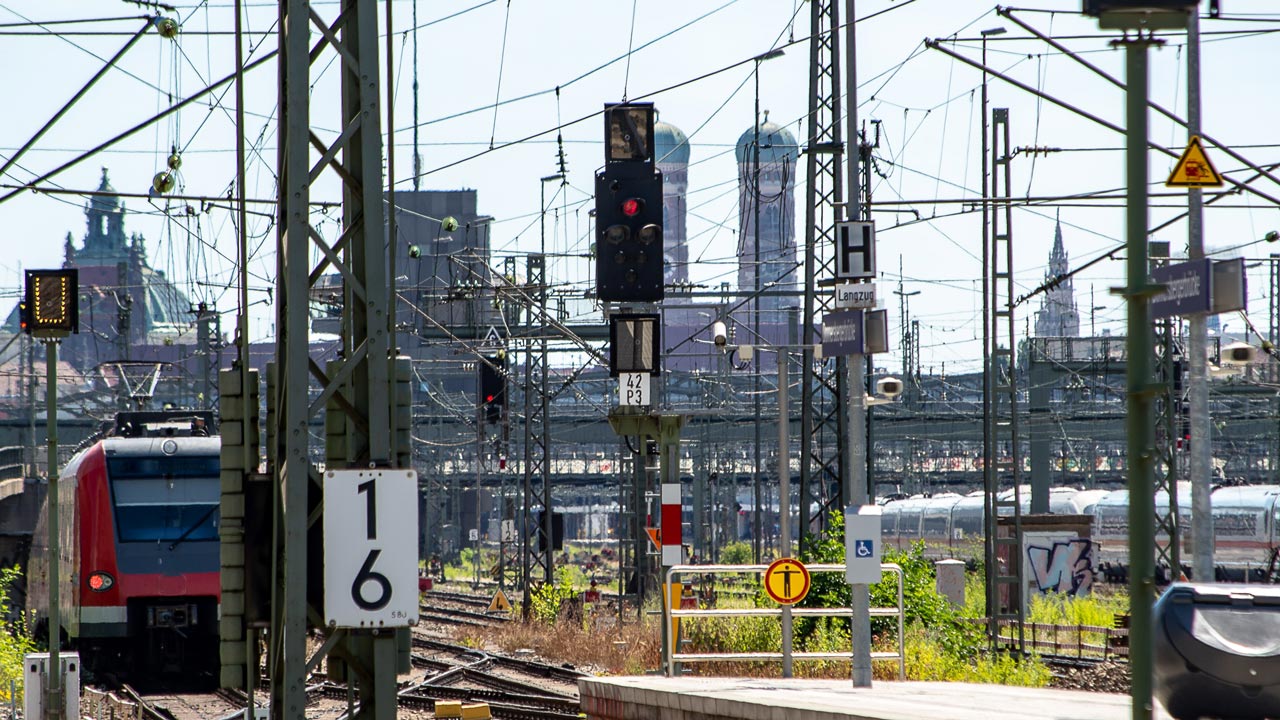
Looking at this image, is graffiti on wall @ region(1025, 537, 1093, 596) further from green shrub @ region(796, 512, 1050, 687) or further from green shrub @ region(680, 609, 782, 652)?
green shrub @ region(680, 609, 782, 652)

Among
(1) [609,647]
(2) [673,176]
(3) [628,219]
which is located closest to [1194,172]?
(3) [628,219]

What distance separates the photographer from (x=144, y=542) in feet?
64.6

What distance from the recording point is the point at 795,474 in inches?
3199

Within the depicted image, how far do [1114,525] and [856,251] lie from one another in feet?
132

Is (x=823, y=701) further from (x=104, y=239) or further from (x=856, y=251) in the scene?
(x=104, y=239)

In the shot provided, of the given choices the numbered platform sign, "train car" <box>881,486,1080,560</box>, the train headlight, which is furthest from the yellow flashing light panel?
"train car" <box>881,486,1080,560</box>

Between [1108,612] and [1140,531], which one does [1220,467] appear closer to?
[1108,612]

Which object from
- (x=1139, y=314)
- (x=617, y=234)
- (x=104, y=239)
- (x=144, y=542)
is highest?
(x=104, y=239)

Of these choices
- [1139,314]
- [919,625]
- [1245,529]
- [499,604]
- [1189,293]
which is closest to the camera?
[1139,314]

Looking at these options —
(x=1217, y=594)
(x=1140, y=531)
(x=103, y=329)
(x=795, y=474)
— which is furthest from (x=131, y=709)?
(x=103, y=329)

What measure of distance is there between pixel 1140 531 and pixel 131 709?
1556 centimetres

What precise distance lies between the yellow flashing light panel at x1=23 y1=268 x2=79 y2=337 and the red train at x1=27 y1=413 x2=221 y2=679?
16.4 ft

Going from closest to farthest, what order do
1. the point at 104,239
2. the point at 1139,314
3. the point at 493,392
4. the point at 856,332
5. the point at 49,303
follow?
the point at 1139,314
the point at 856,332
the point at 49,303
the point at 493,392
the point at 104,239

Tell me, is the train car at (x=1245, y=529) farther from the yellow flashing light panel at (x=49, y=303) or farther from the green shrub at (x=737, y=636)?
the yellow flashing light panel at (x=49, y=303)
